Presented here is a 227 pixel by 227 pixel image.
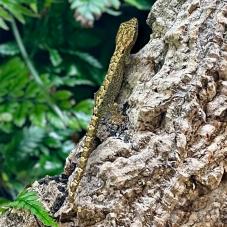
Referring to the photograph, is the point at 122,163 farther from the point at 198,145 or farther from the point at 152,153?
the point at 198,145

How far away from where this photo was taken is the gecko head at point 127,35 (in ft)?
6.88

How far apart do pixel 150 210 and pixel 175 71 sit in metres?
0.47

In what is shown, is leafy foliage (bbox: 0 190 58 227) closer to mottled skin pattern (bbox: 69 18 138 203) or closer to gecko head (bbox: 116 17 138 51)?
mottled skin pattern (bbox: 69 18 138 203)

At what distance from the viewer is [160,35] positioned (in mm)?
2043

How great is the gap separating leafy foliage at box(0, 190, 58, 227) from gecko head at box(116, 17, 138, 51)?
2.09 feet

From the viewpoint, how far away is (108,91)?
197 centimetres

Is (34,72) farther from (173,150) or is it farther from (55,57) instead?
(173,150)

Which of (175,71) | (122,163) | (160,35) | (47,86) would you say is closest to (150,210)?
(122,163)

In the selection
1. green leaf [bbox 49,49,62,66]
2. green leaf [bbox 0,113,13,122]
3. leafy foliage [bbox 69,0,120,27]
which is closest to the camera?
leafy foliage [bbox 69,0,120,27]

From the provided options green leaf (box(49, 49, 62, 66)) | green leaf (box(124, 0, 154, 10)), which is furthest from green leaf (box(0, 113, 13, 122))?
green leaf (box(124, 0, 154, 10))

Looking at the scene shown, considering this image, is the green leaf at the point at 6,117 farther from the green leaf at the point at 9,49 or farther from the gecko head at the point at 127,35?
the gecko head at the point at 127,35

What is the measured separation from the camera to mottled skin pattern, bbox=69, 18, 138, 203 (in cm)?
183

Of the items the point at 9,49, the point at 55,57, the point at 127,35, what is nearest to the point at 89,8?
the point at 55,57

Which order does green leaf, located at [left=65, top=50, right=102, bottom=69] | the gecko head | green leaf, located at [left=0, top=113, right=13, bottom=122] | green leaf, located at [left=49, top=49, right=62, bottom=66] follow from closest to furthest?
the gecko head → green leaf, located at [left=0, top=113, right=13, bottom=122] → green leaf, located at [left=49, top=49, right=62, bottom=66] → green leaf, located at [left=65, top=50, right=102, bottom=69]
